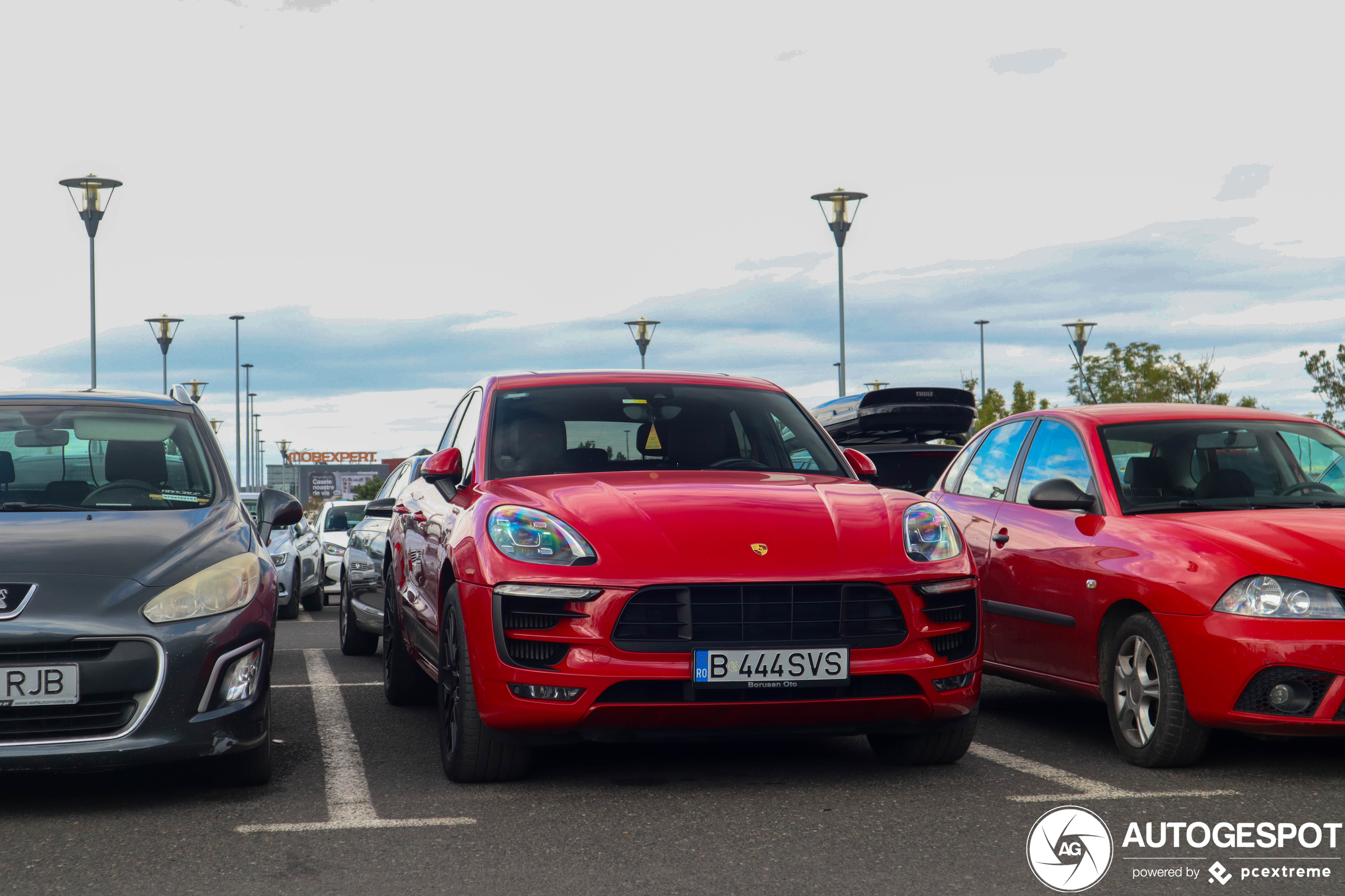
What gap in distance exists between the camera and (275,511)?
6.89m

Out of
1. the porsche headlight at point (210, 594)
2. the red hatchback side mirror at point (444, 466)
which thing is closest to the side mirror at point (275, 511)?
the red hatchback side mirror at point (444, 466)

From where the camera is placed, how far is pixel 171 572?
5363 mm

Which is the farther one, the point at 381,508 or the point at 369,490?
the point at 369,490

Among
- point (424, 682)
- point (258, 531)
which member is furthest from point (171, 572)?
point (424, 682)

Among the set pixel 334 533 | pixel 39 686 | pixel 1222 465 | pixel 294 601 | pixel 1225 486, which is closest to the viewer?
pixel 39 686

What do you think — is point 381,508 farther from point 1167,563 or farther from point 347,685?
point 1167,563

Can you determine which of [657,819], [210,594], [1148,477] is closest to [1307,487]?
[1148,477]

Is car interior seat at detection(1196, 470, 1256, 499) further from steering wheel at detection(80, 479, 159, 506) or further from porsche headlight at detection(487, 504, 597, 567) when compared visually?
steering wheel at detection(80, 479, 159, 506)

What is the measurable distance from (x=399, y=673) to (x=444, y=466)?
195 centimetres

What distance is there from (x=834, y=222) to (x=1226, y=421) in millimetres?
17013

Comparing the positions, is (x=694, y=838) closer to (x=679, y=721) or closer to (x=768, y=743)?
(x=679, y=721)

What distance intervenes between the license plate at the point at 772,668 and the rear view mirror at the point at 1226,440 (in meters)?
2.60

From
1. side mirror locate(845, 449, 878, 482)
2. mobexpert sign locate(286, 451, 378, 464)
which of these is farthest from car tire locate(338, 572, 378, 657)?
mobexpert sign locate(286, 451, 378, 464)

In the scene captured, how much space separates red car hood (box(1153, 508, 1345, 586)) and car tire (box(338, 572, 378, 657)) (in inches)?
260
